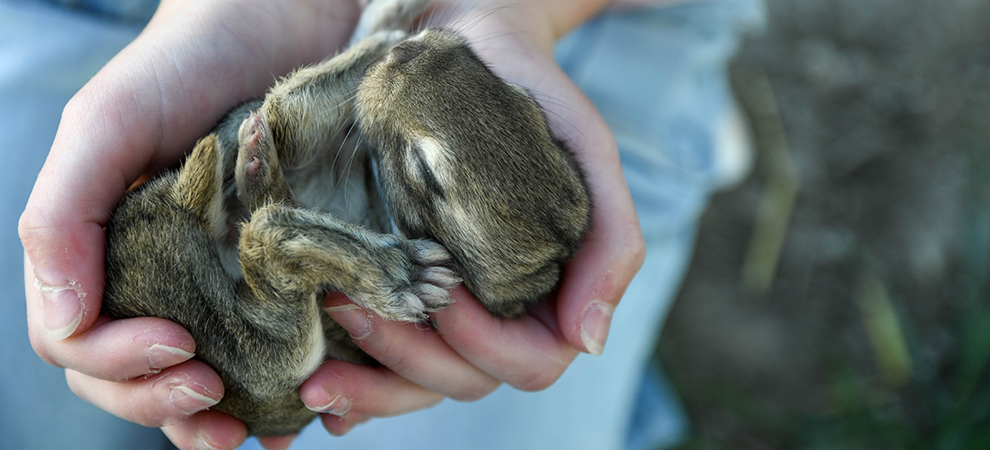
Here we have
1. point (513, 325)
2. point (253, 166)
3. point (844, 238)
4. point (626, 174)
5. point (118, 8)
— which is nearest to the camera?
point (253, 166)

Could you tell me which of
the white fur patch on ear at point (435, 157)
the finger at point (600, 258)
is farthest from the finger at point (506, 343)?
the white fur patch on ear at point (435, 157)

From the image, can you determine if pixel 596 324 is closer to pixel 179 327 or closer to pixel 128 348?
pixel 179 327

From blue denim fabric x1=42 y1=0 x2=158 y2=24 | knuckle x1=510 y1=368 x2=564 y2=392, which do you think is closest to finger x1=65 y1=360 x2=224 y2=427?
knuckle x1=510 y1=368 x2=564 y2=392

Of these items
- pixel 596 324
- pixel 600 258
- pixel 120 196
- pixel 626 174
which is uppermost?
pixel 120 196

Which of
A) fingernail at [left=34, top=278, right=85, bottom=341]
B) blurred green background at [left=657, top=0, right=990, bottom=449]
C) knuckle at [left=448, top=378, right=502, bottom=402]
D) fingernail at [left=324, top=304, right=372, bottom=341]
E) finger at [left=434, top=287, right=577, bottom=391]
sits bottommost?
blurred green background at [left=657, top=0, right=990, bottom=449]

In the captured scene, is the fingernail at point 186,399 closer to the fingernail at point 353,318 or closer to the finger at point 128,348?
the finger at point 128,348

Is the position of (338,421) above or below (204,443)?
below

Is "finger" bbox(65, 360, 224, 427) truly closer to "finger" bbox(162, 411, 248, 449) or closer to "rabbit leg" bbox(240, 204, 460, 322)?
"finger" bbox(162, 411, 248, 449)

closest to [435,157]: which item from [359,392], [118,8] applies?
[359,392]
